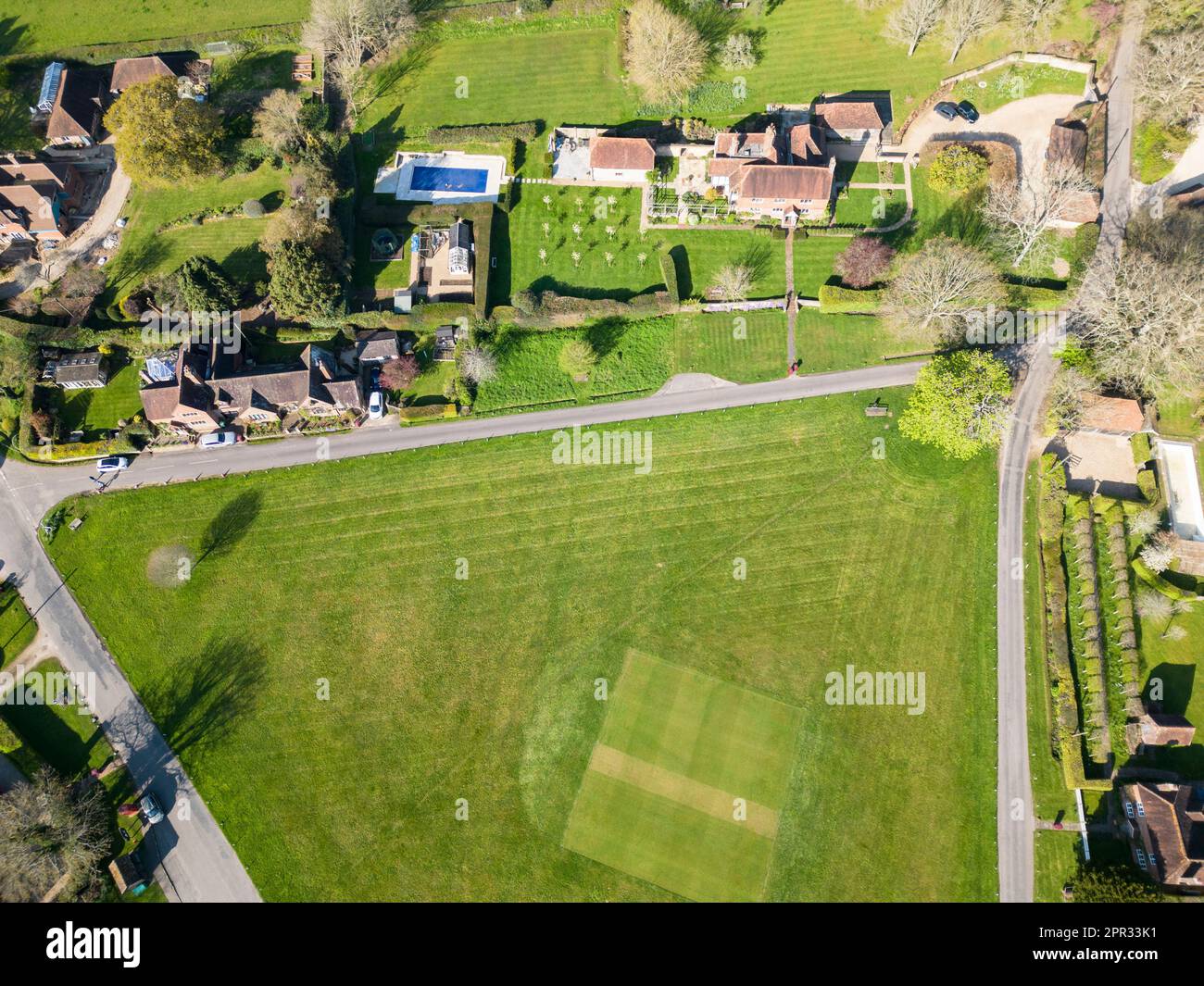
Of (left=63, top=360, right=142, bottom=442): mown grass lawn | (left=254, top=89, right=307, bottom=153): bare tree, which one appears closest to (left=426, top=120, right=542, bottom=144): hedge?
(left=254, top=89, right=307, bottom=153): bare tree

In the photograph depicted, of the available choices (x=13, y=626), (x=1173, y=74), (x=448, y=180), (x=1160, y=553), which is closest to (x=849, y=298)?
(x=1160, y=553)

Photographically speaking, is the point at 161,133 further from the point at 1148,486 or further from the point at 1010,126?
the point at 1148,486

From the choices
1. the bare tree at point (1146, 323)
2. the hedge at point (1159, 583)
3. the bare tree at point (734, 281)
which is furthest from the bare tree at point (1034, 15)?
the hedge at point (1159, 583)

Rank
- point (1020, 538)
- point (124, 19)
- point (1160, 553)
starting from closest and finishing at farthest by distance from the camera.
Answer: point (1160, 553) < point (1020, 538) < point (124, 19)

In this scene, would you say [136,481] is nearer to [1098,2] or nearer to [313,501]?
[313,501]

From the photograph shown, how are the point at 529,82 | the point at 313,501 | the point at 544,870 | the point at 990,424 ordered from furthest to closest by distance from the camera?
the point at 529,82, the point at 313,501, the point at 990,424, the point at 544,870
